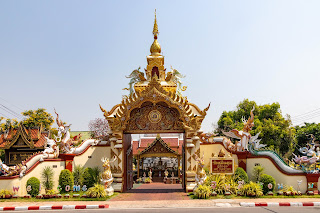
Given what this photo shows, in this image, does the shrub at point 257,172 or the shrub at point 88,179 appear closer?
the shrub at point 257,172

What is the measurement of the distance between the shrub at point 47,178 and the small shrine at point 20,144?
566 inches

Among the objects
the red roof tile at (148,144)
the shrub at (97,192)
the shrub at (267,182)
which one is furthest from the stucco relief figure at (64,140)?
the red roof tile at (148,144)

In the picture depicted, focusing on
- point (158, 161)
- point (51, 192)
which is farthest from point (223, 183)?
point (158, 161)

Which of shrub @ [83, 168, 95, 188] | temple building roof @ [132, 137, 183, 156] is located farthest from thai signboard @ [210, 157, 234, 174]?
temple building roof @ [132, 137, 183, 156]

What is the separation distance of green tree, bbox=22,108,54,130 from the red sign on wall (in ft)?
101

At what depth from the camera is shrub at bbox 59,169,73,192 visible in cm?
1515

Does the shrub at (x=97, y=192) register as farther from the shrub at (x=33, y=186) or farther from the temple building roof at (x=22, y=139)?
the temple building roof at (x=22, y=139)

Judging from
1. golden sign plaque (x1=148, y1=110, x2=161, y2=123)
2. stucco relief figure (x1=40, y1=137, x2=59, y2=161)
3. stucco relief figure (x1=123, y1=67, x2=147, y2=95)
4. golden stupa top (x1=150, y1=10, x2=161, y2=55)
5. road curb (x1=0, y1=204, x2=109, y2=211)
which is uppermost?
golden stupa top (x1=150, y1=10, x2=161, y2=55)

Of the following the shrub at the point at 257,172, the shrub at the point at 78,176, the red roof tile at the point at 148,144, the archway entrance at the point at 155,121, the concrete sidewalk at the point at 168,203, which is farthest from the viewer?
the red roof tile at the point at 148,144

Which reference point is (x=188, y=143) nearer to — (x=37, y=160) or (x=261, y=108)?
(x=37, y=160)

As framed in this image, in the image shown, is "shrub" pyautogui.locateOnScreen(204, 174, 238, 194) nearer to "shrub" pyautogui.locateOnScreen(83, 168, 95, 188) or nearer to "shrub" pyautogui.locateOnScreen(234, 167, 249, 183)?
"shrub" pyautogui.locateOnScreen(234, 167, 249, 183)

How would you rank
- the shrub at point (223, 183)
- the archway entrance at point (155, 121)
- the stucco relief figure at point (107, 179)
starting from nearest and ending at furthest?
the shrub at point (223, 183), the stucco relief figure at point (107, 179), the archway entrance at point (155, 121)

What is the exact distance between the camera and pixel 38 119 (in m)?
41.4

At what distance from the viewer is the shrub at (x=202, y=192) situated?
13.8 meters
